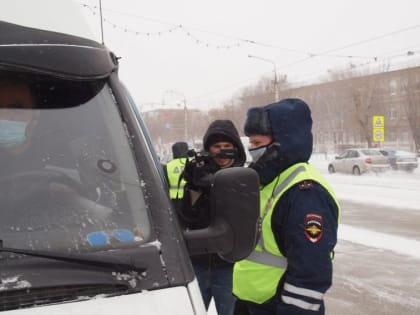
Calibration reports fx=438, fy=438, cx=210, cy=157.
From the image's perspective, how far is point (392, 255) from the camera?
22.9 ft

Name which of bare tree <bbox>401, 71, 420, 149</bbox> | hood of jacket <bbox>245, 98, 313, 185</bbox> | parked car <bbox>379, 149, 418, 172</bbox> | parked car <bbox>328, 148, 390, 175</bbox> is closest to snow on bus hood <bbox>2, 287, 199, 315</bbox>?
hood of jacket <bbox>245, 98, 313, 185</bbox>

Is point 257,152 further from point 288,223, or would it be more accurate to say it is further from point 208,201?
point 208,201

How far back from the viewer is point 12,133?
1392 mm

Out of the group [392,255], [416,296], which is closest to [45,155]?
[416,296]

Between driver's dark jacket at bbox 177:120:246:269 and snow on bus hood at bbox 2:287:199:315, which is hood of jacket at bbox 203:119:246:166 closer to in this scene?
driver's dark jacket at bbox 177:120:246:269

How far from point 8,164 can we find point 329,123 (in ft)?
180

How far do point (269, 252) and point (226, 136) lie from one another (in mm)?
1387

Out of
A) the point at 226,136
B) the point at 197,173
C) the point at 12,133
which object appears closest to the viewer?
the point at 12,133

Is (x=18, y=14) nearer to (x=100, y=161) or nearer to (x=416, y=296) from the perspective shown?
(x=100, y=161)

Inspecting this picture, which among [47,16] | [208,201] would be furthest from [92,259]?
[208,201]

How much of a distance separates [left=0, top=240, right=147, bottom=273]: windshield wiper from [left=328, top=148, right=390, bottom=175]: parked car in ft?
73.4

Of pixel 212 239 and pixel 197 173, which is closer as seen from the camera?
pixel 212 239

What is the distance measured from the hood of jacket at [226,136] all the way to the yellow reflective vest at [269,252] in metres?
1.11

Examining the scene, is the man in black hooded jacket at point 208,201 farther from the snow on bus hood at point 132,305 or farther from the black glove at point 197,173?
the snow on bus hood at point 132,305
